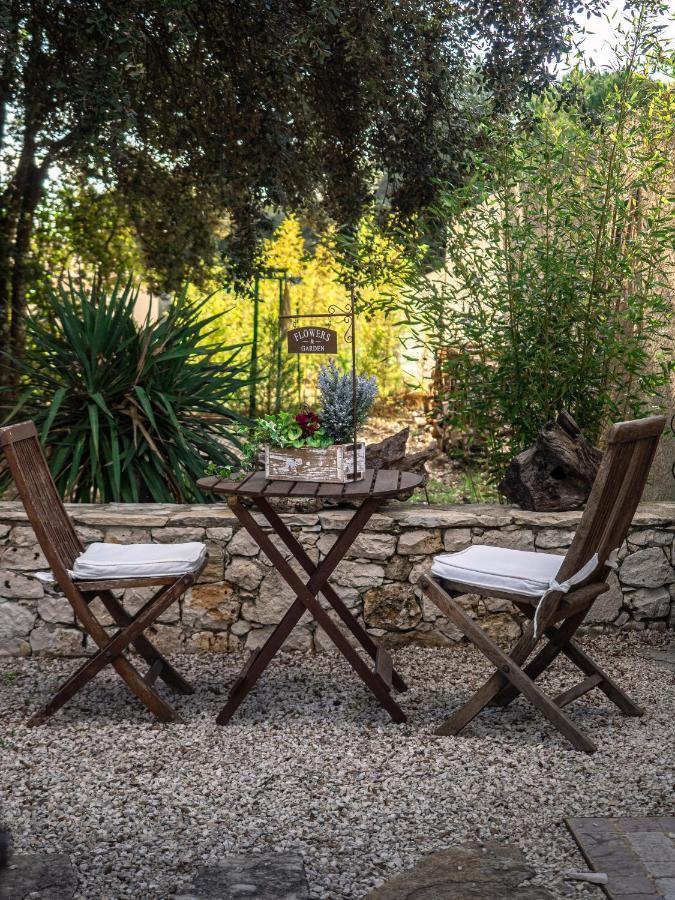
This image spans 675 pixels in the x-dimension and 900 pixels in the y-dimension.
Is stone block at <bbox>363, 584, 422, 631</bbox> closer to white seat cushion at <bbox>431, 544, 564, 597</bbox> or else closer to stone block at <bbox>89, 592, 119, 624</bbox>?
white seat cushion at <bbox>431, 544, 564, 597</bbox>

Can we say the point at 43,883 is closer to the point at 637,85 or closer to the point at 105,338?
the point at 105,338

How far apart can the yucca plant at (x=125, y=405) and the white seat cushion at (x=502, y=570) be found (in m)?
1.73

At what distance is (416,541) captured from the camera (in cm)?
408

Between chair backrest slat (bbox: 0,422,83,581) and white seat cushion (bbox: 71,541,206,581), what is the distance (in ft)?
0.27

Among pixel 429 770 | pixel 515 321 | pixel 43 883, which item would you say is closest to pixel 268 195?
pixel 515 321

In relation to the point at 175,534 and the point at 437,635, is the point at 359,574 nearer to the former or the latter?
the point at 437,635

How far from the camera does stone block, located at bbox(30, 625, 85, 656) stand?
13.2 feet

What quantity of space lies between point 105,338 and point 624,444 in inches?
113

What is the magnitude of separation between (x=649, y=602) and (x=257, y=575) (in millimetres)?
1798

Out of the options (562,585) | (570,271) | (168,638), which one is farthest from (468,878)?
(570,271)

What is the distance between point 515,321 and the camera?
4.36m

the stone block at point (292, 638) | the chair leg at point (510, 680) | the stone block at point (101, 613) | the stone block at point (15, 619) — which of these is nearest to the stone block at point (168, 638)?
the stone block at point (101, 613)

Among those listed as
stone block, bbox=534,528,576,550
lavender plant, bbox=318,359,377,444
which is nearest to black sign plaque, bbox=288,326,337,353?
lavender plant, bbox=318,359,377,444

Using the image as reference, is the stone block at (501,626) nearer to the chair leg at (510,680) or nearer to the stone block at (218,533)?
the chair leg at (510,680)
